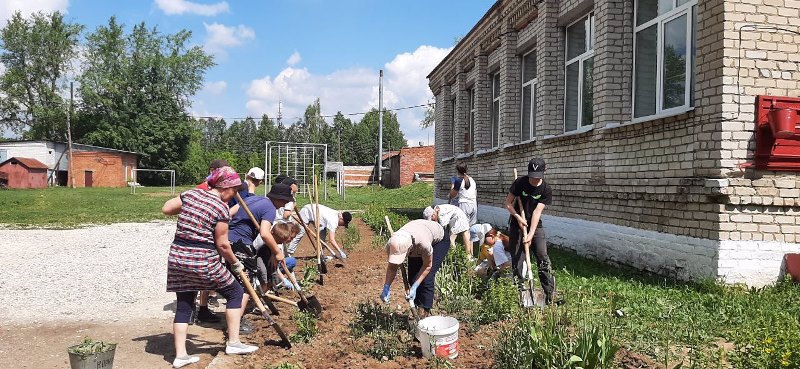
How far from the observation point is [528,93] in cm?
1262

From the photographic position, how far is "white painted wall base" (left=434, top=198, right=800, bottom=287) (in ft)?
20.0

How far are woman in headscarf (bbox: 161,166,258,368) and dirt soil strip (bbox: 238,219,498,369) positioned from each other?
0.57 m

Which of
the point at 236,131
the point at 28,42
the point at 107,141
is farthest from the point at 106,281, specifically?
the point at 236,131

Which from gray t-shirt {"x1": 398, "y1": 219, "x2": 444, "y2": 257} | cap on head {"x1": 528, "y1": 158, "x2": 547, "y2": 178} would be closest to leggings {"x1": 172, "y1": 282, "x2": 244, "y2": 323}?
gray t-shirt {"x1": 398, "y1": 219, "x2": 444, "y2": 257}

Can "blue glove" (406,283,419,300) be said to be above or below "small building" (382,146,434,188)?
below

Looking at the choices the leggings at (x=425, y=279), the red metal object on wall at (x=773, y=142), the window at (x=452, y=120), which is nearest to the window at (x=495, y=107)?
the window at (x=452, y=120)

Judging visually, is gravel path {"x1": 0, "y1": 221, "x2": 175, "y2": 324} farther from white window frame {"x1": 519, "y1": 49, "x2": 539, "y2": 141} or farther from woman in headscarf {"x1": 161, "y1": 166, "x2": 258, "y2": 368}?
white window frame {"x1": 519, "y1": 49, "x2": 539, "y2": 141}

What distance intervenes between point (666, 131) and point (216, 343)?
553 cm

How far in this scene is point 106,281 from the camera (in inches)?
322

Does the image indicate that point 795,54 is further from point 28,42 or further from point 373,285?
point 28,42

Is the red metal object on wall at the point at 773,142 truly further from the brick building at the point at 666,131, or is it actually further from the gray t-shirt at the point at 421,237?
the gray t-shirt at the point at 421,237

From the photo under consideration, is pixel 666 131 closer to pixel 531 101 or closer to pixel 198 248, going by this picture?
pixel 531 101

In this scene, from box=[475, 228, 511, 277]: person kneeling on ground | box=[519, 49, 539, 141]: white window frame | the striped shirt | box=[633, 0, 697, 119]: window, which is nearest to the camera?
the striped shirt

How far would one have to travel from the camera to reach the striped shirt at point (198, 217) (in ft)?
14.2
